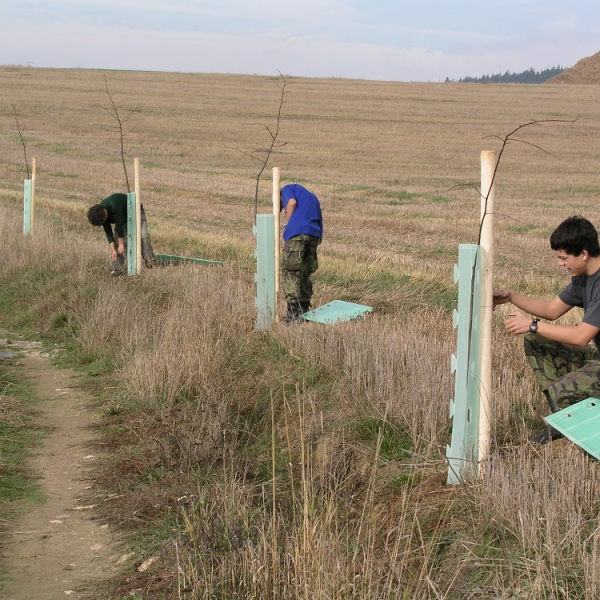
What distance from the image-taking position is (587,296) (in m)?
4.53

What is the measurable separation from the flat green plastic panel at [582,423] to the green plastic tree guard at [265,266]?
348cm

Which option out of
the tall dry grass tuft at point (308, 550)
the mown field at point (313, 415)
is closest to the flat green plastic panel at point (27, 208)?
the mown field at point (313, 415)

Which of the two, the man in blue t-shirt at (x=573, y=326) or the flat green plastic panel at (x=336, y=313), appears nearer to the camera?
the man in blue t-shirt at (x=573, y=326)

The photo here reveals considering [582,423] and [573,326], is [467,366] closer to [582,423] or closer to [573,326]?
[582,423]

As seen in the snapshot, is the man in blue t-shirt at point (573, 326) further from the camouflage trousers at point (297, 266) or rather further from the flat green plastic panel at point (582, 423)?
the camouflage trousers at point (297, 266)

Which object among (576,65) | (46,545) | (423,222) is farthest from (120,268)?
(576,65)

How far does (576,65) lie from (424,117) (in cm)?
8142

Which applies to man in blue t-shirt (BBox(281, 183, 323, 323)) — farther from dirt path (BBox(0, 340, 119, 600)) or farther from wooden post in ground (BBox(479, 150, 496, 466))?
wooden post in ground (BBox(479, 150, 496, 466))

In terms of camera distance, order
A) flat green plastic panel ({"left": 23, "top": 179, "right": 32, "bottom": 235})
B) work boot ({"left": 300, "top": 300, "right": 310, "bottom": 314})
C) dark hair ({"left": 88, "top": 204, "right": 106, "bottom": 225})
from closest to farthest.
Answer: work boot ({"left": 300, "top": 300, "right": 310, "bottom": 314})
dark hair ({"left": 88, "top": 204, "right": 106, "bottom": 225})
flat green plastic panel ({"left": 23, "top": 179, "right": 32, "bottom": 235})

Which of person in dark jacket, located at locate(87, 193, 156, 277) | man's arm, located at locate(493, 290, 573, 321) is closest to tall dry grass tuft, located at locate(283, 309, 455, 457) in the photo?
man's arm, located at locate(493, 290, 573, 321)

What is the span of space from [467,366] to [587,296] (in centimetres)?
94

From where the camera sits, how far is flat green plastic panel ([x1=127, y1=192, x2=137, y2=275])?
991 cm

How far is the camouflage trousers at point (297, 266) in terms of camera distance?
7836 millimetres

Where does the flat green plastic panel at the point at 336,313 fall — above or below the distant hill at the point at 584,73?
below
